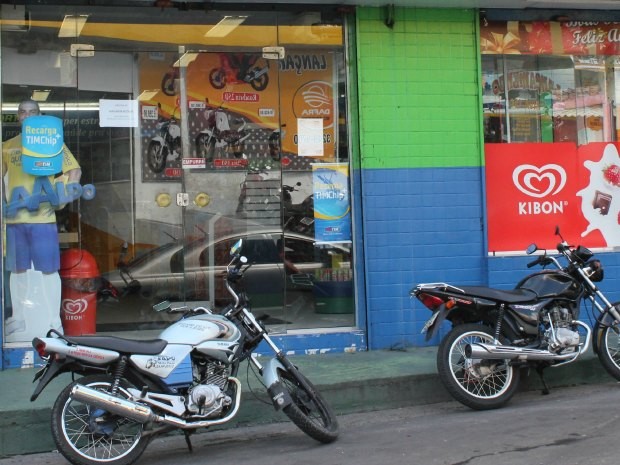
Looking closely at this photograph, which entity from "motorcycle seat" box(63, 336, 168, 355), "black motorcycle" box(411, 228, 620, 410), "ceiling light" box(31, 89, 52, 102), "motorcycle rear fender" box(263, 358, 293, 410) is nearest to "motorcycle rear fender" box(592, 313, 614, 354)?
"black motorcycle" box(411, 228, 620, 410)

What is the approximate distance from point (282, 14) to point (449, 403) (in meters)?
4.45

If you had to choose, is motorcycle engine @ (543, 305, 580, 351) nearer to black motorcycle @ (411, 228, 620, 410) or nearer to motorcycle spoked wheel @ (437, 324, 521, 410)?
black motorcycle @ (411, 228, 620, 410)

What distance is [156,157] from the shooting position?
841 centimetres

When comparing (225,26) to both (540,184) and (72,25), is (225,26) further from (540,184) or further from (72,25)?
(540,184)

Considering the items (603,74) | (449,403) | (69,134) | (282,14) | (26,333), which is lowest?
(449,403)

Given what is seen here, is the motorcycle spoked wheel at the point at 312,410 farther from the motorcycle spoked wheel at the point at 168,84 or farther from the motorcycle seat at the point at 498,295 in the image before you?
the motorcycle spoked wheel at the point at 168,84

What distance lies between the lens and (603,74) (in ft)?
30.1

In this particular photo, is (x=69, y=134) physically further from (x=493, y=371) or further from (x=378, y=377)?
(x=493, y=371)

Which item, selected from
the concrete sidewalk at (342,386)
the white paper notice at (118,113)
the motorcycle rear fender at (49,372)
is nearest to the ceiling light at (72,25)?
the white paper notice at (118,113)

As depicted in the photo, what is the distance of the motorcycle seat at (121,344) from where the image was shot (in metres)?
5.10

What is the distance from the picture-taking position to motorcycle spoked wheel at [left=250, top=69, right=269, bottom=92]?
8500 millimetres

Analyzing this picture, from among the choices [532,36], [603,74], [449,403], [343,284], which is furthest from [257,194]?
[603,74]

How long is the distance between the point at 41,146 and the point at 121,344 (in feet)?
10.6

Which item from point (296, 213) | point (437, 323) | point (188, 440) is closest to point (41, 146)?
point (296, 213)
